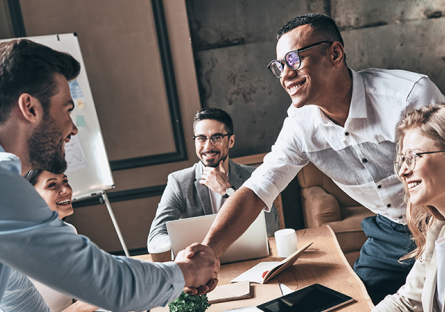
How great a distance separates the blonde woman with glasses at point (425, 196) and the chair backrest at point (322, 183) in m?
2.25

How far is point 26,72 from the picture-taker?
1005 millimetres

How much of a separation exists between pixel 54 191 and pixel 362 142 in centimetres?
147

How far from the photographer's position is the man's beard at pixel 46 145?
100 cm

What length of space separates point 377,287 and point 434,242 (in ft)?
1.86

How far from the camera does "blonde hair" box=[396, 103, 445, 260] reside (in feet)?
3.76

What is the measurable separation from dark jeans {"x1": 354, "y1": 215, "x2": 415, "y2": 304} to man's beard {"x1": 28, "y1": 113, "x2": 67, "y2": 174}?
1398 millimetres

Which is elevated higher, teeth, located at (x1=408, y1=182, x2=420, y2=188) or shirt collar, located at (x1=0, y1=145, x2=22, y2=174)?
shirt collar, located at (x1=0, y1=145, x2=22, y2=174)

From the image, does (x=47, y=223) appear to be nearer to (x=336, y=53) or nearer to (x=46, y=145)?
(x=46, y=145)

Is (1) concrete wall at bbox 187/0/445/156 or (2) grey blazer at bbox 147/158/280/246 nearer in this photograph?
(2) grey blazer at bbox 147/158/280/246

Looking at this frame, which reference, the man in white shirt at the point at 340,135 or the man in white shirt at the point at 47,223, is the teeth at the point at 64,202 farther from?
the man in white shirt at the point at 340,135

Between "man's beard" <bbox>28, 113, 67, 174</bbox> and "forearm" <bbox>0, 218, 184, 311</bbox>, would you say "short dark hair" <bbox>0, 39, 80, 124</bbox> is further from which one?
"forearm" <bbox>0, 218, 184, 311</bbox>

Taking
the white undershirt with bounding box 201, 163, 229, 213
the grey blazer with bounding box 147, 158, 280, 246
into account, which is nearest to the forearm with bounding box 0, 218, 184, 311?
the grey blazer with bounding box 147, 158, 280, 246

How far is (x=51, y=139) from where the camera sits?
1042 mm


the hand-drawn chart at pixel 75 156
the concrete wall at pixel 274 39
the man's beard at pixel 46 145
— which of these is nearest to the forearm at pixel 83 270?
the man's beard at pixel 46 145
